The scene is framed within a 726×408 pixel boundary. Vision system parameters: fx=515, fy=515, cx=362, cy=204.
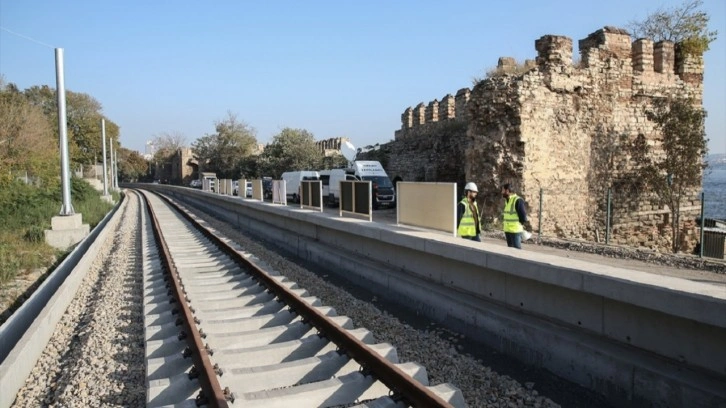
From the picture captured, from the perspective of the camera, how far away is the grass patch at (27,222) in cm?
1195

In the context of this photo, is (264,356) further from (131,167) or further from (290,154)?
(131,167)

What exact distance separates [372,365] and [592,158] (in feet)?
52.6

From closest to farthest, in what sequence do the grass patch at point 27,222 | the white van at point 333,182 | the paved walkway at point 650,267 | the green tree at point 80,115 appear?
the paved walkway at point 650,267 < the grass patch at point 27,222 < the white van at point 333,182 < the green tree at point 80,115

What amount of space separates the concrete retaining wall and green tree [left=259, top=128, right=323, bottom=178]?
1596 inches

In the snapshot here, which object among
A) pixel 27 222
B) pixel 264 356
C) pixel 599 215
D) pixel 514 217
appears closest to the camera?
pixel 264 356

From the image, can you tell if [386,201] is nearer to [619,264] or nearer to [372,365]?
[619,264]

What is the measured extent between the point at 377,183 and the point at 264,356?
22.1 meters

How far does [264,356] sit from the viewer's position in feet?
16.9

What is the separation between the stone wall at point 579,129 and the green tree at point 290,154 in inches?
1242

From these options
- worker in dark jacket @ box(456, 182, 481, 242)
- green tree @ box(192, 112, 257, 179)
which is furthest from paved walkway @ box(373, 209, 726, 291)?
green tree @ box(192, 112, 257, 179)

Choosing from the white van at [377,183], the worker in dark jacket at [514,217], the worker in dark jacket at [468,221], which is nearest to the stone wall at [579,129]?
the worker in dark jacket at [514,217]

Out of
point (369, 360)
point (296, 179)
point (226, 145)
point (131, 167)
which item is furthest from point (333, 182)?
point (131, 167)

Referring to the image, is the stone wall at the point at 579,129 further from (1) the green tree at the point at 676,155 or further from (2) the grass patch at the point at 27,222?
(2) the grass patch at the point at 27,222

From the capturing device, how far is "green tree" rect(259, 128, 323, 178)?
4912 centimetres
